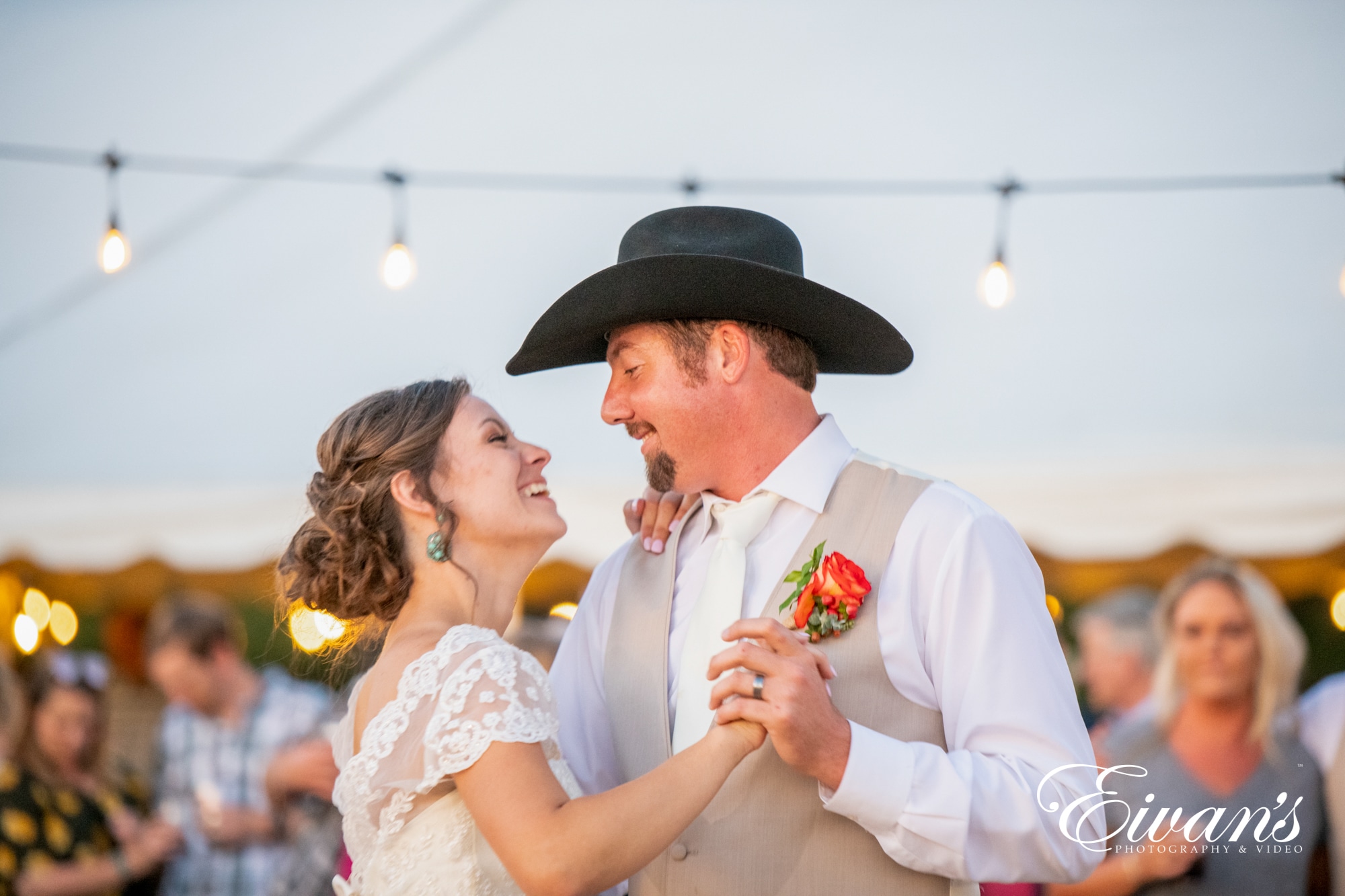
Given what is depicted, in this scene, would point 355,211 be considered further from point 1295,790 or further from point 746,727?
point 1295,790

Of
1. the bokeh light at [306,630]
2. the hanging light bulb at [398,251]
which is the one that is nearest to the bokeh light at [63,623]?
the hanging light bulb at [398,251]

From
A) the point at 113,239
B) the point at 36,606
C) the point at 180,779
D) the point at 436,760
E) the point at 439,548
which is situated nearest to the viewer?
the point at 436,760

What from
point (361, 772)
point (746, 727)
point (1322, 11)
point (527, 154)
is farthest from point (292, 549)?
point (1322, 11)

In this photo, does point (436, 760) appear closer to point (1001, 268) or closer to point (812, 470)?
point (812, 470)

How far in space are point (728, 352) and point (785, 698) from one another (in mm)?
888

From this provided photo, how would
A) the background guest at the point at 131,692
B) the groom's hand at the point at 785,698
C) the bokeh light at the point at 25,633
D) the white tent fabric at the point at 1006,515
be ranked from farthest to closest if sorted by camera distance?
1. the background guest at the point at 131,692
2. the bokeh light at the point at 25,633
3. the white tent fabric at the point at 1006,515
4. the groom's hand at the point at 785,698

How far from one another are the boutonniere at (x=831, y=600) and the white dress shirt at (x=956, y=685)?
77 mm

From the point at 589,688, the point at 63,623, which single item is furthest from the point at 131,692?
the point at 589,688

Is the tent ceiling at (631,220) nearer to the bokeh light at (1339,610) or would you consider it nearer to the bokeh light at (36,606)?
the bokeh light at (36,606)

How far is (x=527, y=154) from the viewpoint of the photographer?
541 cm

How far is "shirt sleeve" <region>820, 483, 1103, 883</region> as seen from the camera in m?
1.94

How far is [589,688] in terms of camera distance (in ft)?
8.43

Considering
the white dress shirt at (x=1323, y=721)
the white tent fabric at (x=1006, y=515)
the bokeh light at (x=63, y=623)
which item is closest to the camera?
the white dress shirt at (x=1323, y=721)

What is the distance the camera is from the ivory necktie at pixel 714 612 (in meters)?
2.27
